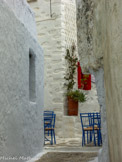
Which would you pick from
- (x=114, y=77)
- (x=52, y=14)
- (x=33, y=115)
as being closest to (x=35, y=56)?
(x=33, y=115)

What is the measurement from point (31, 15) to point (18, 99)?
6.75 ft

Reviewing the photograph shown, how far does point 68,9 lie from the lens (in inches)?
338

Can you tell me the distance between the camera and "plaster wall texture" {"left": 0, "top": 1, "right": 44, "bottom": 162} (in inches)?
127

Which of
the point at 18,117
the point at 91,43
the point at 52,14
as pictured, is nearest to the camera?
the point at 91,43

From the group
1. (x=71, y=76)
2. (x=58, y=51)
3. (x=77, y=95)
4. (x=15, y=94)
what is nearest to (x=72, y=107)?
(x=77, y=95)

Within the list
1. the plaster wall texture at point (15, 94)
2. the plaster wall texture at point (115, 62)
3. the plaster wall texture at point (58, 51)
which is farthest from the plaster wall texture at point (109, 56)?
the plaster wall texture at point (58, 51)

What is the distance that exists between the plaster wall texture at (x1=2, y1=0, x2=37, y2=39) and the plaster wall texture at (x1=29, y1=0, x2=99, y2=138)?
10.4 ft

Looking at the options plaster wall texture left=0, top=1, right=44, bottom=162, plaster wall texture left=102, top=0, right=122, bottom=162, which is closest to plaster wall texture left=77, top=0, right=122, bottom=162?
plaster wall texture left=102, top=0, right=122, bottom=162

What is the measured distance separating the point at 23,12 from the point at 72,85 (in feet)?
13.2

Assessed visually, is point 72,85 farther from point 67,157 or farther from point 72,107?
point 67,157

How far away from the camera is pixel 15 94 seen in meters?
3.62

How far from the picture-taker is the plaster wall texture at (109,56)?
1.74 metres

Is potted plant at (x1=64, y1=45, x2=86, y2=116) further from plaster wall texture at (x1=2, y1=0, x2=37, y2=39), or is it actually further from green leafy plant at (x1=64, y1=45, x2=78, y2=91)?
plaster wall texture at (x1=2, y1=0, x2=37, y2=39)

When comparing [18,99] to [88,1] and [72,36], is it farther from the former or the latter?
[72,36]
